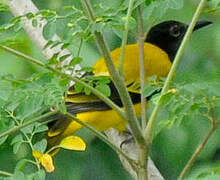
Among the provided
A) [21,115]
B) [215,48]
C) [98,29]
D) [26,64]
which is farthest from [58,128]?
[98,29]

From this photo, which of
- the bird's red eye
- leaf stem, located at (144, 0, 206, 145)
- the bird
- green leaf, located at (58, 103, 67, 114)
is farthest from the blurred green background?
green leaf, located at (58, 103, 67, 114)

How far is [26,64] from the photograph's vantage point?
90.9 inches

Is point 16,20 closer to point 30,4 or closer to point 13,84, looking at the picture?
point 13,84

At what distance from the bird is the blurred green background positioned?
0.25 feet

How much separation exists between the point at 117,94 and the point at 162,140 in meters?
0.26

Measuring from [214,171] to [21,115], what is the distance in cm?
40

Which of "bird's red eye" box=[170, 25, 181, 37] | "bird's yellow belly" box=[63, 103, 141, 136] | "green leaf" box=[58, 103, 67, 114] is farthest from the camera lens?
"bird's red eye" box=[170, 25, 181, 37]

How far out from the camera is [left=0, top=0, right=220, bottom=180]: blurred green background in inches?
90.9

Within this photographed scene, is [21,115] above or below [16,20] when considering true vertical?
below

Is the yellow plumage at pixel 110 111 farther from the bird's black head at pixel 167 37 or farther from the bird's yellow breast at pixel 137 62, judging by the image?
the bird's black head at pixel 167 37

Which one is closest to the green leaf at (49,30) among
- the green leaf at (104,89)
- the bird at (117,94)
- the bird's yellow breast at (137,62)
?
the green leaf at (104,89)

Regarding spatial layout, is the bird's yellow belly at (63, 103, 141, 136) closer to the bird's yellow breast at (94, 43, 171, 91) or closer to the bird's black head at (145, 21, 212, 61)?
the bird's yellow breast at (94, 43, 171, 91)

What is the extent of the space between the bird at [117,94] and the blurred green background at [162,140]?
0.08 meters

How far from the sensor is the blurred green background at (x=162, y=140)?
231cm
